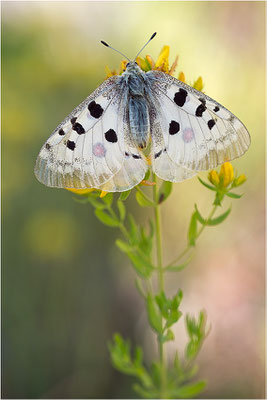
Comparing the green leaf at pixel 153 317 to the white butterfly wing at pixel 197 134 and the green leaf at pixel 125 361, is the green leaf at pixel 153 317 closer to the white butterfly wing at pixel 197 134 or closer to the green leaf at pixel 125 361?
the green leaf at pixel 125 361

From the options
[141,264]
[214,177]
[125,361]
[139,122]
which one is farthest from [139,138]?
[125,361]

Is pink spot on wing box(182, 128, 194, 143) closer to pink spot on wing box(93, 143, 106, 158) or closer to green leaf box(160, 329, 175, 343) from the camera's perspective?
pink spot on wing box(93, 143, 106, 158)

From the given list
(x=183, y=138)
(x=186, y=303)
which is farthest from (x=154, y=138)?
(x=186, y=303)

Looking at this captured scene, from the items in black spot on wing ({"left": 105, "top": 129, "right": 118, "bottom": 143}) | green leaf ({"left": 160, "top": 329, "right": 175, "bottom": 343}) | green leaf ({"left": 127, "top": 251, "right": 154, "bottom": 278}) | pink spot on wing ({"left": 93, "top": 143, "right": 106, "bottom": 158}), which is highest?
black spot on wing ({"left": 105, "top": 129, "right": 118, "bottom": 143})

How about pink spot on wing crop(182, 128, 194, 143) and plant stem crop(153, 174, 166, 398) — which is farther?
plant stem crop(153, 174, 166, 398)

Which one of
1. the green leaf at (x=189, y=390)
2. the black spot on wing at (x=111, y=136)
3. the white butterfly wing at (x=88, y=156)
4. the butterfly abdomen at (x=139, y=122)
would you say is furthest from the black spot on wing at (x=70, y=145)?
the green leaf at (x=189, y=390)

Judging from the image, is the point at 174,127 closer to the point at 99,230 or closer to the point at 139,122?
the point at 139,122

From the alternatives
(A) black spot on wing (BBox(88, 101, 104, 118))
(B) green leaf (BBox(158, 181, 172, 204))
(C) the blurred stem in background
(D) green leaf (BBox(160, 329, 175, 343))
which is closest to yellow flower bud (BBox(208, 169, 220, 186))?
(C) the blurred stem in background
